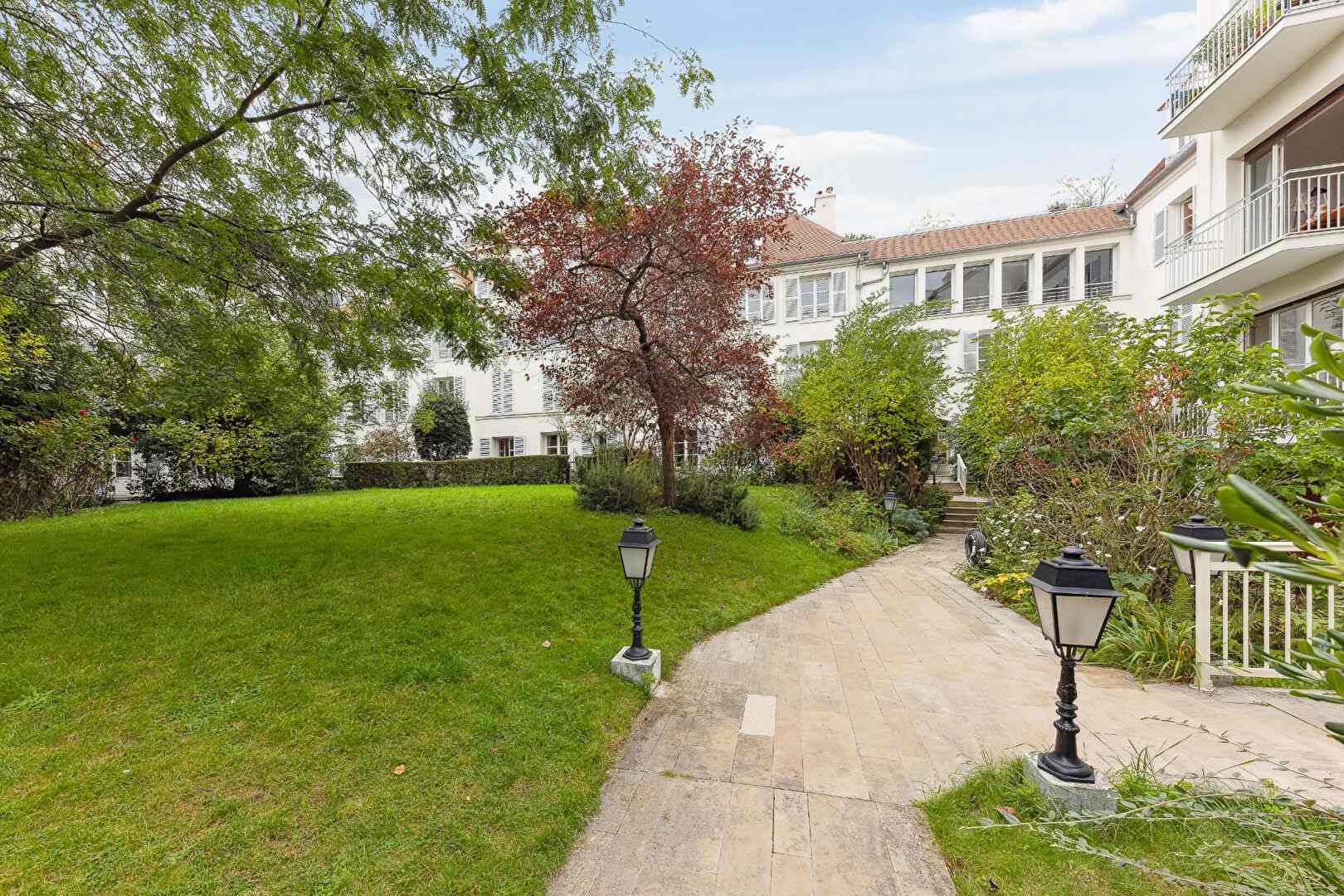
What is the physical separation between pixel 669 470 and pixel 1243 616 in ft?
22.7

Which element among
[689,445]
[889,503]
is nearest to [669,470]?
[689,445]

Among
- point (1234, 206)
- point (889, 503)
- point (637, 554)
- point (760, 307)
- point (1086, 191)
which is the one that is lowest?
point (889, 503)

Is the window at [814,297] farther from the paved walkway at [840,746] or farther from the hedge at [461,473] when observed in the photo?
the paved walkway at [840,746]

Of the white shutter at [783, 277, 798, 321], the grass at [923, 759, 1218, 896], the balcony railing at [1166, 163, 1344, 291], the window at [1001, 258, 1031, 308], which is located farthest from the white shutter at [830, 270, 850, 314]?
the grass at [923, 759, 1218, 896]

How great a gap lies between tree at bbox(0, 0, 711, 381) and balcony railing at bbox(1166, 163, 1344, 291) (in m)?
8.14

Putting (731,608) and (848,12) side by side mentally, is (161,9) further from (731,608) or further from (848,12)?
(731,608)

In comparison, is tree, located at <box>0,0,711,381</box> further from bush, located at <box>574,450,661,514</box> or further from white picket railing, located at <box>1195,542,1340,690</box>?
white picket railing, located at <box>1195,542,1340,690</box>

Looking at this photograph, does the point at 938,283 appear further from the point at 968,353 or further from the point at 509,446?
the point at 509,446

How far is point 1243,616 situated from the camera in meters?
4.25

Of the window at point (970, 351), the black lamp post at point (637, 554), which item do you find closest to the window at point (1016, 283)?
the window at point (970, 351)

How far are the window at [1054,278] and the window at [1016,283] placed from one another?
403mm

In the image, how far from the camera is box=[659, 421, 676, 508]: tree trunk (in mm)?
8914

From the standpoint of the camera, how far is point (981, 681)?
4441 millimetres

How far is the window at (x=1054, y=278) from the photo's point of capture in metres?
17.5
